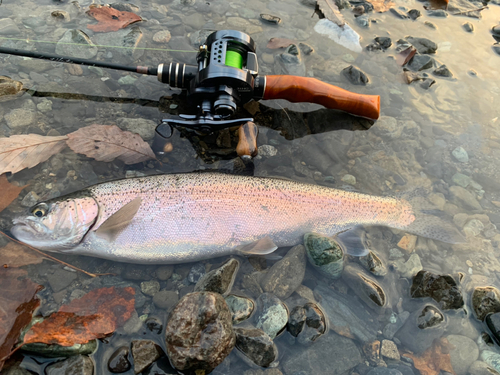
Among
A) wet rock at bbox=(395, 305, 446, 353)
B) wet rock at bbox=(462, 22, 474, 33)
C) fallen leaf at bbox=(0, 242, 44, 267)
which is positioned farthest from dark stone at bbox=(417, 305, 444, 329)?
wet rock at bbox=(462, 22, 474, 33)

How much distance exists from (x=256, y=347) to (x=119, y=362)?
3.59 feet

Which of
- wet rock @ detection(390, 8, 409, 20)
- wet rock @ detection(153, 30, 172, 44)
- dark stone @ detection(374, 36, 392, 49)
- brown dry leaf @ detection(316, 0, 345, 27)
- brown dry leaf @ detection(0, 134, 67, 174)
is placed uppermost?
wet rock @ detection(390, 8, 409, 20)

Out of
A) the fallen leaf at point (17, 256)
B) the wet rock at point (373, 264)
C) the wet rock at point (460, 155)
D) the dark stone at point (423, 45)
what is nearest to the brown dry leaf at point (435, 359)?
the wet rock at point (373, 264)

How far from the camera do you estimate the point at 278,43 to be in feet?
Answer: 15.7

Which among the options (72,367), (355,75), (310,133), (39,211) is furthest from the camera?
(355,75)

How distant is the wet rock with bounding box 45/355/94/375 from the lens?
2.30 metres

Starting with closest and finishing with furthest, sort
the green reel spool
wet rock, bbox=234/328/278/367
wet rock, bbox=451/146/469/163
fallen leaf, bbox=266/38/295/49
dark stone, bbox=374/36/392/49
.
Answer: wet rock, bbox=234/328/278/367
the green reel spool
wet rock, bbox=451/146/469/163
fallen leaf, bbox=266/38/295/49
dark stone, bbox=374/36/392/49

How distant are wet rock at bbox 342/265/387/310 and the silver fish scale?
1.68ft

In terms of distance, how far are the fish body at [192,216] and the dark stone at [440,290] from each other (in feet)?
1.91

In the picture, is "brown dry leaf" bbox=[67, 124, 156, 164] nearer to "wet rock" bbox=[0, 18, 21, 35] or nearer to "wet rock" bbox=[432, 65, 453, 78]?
"wet rock" bbox=[0, 18, 21, 35]

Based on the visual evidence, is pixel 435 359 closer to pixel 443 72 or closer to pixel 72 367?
pixel 72 367

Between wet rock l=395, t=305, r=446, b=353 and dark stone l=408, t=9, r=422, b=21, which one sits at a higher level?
dark stone l=408, t=9, r=422, b=21

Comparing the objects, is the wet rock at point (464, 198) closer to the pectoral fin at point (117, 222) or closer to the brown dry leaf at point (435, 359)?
the brown dry leaf at point (435, 359)

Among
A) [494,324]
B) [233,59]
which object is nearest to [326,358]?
[494,324]
